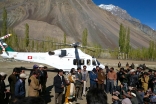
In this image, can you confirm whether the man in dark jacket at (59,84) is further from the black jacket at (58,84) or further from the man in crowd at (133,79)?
the man in crowd at (133,79)

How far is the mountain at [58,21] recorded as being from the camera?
86.7m

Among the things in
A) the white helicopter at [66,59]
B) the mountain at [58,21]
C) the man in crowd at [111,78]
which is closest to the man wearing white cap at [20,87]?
the man in crowd at [111,78]

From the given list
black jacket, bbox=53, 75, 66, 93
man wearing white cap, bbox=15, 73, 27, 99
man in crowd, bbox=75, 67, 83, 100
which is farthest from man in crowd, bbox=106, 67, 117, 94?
man wearing white cap, bbox=15, 73, 27, 99

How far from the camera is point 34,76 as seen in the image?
703 centimetres

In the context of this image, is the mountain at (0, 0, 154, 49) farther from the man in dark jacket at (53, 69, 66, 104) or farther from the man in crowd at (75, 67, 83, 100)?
the man in dark jacket at (53, 69, 66, 104)

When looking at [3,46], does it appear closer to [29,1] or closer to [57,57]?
[57,57]

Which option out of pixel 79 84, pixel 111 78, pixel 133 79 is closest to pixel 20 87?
pixel 79 84

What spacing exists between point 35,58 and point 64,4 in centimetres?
10003

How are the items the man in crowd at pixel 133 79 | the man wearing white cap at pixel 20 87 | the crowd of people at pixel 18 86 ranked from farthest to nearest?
the man in crowd at pixel 133 79 → the man wearing white cap at pixel 20 87 → the crowd of people at pixel 18 86

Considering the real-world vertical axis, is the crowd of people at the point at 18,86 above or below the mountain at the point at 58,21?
below

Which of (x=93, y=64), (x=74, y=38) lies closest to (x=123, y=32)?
(x=74, y=38)

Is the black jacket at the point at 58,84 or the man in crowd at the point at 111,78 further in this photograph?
the man in crowd at the point at 111,78

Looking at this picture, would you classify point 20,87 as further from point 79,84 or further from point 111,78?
point 111,78

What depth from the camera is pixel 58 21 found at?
97375 millimetres
